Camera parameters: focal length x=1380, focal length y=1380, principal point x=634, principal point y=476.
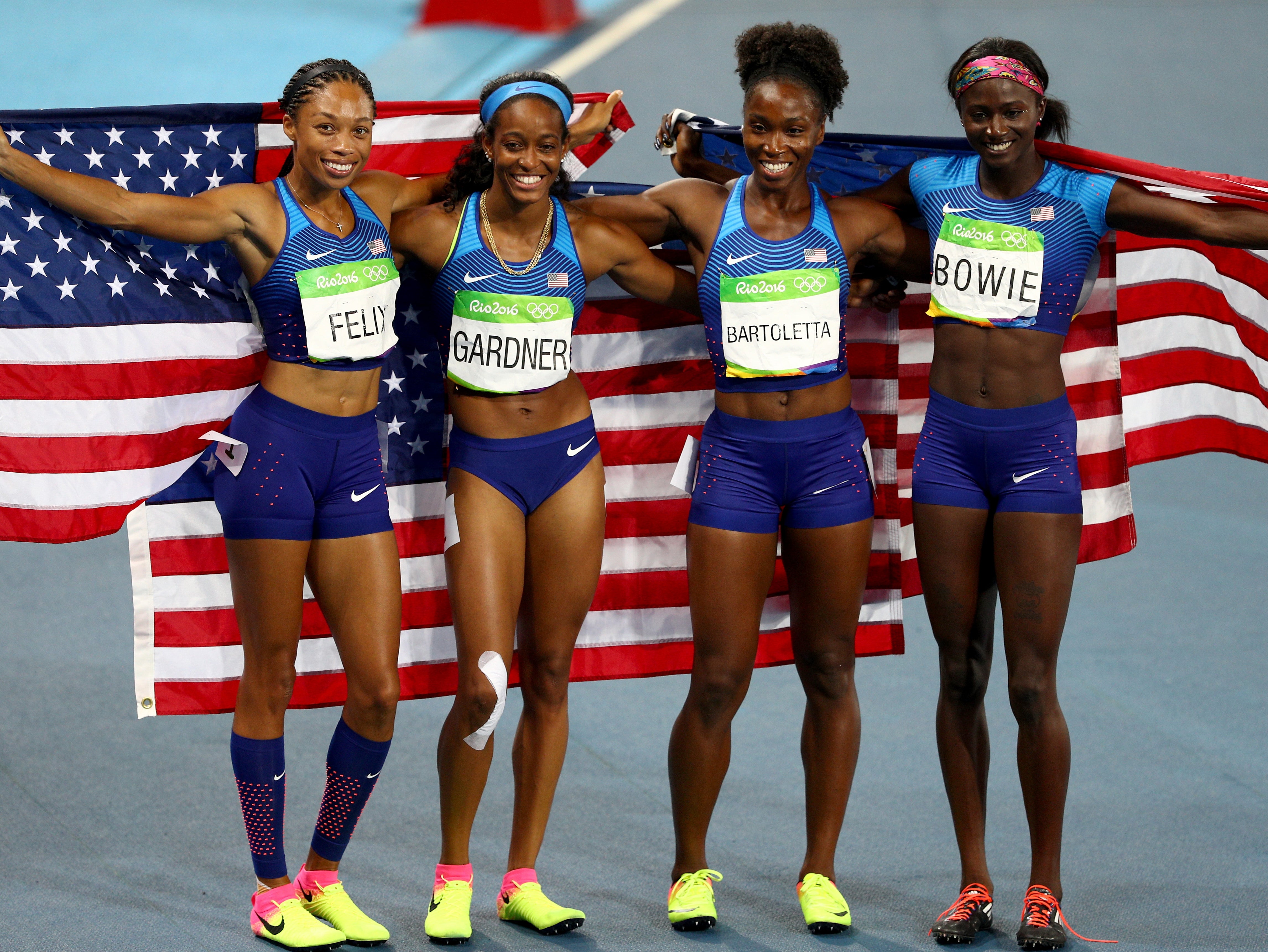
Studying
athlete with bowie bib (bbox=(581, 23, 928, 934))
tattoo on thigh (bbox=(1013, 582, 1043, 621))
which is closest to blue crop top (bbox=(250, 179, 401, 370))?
athlete with bowie bib (bbox=(581, 23, 928, 934))

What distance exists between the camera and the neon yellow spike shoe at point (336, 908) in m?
3.57

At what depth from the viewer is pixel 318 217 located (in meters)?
3.45

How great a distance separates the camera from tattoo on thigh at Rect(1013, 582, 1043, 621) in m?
3.59

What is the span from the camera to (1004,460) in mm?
3611

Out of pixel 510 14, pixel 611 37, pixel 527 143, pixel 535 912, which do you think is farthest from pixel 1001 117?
pixel 510 14

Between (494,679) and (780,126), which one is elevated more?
(780,126)

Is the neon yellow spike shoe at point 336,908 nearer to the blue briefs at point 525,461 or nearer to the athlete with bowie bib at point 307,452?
the athlete with bowie bib at point 307,452

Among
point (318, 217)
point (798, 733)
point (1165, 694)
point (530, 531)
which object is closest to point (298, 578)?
point (530, 531)

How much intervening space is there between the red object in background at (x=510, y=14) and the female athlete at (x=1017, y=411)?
8.21m

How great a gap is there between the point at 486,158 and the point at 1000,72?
4.40 ft

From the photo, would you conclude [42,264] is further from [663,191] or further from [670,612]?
[670,612]

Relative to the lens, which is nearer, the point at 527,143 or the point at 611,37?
the point at 527,143

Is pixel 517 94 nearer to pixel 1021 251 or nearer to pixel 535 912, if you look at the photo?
pixel 1021 251

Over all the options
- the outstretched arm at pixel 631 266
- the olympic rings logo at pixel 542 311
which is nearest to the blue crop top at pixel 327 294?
the olympic rings logo at pixel 542 311
